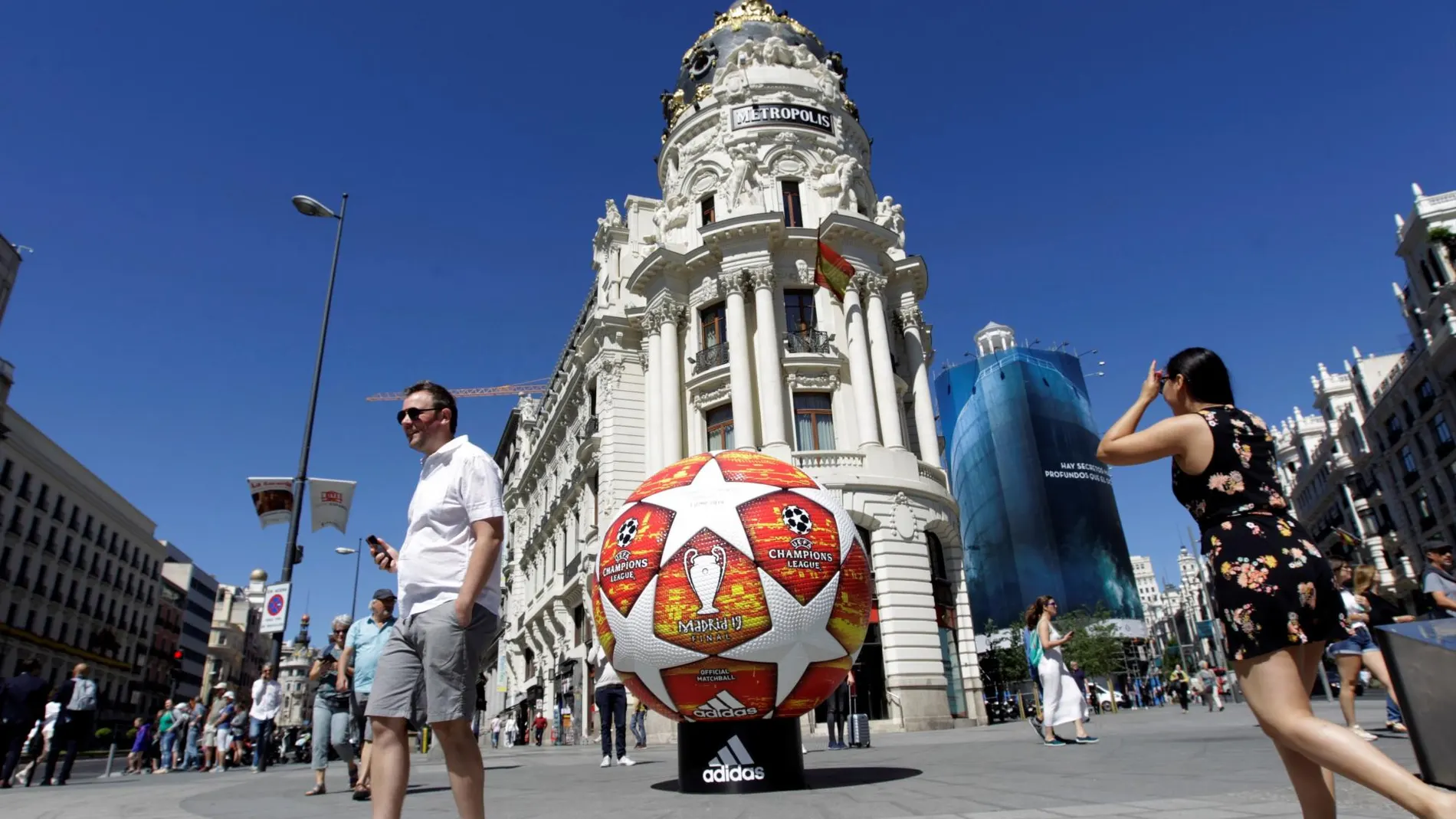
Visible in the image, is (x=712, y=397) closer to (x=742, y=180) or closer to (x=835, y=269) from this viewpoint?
(x=835, y=269)

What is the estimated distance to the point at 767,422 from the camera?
80.5 ft

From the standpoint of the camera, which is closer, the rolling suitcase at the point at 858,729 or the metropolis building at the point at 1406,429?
the rolling suitcase at the point at 858,729

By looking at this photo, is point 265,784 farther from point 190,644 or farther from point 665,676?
point 190,644

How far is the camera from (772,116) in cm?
2981

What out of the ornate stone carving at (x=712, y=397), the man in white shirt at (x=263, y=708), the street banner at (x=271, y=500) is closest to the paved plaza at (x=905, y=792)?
the man in white shirt at (x=263, y=708)

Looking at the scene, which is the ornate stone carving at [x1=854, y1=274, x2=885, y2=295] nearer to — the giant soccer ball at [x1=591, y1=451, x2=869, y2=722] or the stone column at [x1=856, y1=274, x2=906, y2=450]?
the stone column at [x1=856, y1=274, x2=906, y2=450]

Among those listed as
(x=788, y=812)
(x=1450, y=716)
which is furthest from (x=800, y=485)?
(x=1450, y=716)

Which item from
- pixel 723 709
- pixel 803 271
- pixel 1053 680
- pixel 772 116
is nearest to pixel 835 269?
pixel 803 271

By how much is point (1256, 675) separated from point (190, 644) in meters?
108

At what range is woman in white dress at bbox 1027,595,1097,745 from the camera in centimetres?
1016

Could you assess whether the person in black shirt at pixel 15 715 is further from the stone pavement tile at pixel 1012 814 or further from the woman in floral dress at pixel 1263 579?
the woman in floral dress at pixel 1263 579

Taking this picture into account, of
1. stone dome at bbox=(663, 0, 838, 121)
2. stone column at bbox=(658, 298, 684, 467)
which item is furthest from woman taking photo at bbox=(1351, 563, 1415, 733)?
stone dome at bbox=(663, 0, 838, 121)

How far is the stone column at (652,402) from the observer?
26.8m

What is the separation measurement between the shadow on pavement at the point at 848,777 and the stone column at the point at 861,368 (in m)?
16.9
